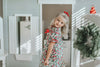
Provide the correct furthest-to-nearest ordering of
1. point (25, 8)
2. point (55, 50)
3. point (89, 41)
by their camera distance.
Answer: point (25, 8) → point (55, 50) → point (89, 41)

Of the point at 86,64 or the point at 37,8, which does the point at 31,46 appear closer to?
the point at 37,8

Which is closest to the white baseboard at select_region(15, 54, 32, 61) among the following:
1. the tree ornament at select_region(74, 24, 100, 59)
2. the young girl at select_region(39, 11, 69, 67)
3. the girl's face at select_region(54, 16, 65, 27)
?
the young girl at select_region(39, 11, 69, 67)

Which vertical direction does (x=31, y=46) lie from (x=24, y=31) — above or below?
below

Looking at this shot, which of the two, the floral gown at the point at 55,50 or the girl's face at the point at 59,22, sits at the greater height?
the girl's face at the point at 59,22

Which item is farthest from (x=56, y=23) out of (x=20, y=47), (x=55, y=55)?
(x=20, y=47)

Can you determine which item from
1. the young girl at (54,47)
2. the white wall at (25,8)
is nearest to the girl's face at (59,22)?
the young girl at (54,47)

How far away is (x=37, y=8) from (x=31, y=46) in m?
0.85

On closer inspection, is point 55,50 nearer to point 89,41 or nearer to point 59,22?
point 59,22

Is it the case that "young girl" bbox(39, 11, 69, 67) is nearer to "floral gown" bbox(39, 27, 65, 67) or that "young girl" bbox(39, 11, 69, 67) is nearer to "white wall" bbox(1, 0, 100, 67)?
"floral gown" bbox(39, 27, 65, 67)

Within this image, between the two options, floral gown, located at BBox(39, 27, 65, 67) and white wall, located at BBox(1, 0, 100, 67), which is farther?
white wall, located at BBox(1, 0, 100, 67)

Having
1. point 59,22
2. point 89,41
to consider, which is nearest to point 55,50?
point 59,22

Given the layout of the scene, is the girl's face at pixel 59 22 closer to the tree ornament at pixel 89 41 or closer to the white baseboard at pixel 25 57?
the tree ornament at pixel 89 41

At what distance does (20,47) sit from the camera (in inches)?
130

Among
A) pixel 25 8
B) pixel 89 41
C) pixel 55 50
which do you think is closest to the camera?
pixel 89 41
